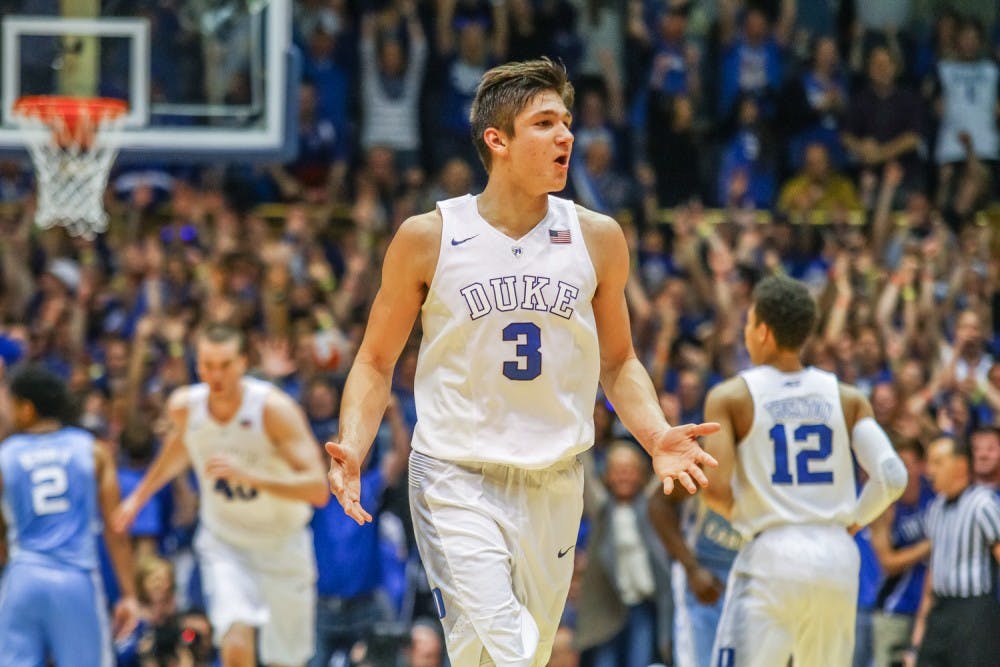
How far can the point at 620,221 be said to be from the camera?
46.4 ft

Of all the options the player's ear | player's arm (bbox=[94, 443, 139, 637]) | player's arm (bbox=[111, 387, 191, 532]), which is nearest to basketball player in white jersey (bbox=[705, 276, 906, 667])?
the player's ear

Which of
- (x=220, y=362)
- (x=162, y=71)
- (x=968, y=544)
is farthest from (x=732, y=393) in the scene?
(x=162, y=71)

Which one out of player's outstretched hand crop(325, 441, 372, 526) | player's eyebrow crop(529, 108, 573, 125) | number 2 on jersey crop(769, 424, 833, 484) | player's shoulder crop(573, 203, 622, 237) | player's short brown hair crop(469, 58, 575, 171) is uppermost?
player's short brown hair crop(469, 58, 575, 171)

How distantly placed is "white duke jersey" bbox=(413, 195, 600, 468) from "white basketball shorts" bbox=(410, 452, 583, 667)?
0.09 metres

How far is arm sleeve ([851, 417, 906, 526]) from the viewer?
660 centimetres

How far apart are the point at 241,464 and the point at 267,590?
752 mm

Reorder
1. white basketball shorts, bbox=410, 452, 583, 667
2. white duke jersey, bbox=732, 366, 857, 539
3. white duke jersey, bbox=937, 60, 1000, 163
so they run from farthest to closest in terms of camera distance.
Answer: white duke jersey, bbox=937, 60, 1000, 163 → white duke jersey, bbox=732, 366, 857, 539 → white basketball shorts, bbox=410, 452, 583, 667

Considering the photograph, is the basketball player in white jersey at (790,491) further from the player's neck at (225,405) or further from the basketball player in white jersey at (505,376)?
the player's neck at (225,405)

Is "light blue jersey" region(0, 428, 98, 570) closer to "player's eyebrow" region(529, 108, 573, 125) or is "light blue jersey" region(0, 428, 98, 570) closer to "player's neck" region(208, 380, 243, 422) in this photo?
"player's neck" region(208, 380, 243, 422)

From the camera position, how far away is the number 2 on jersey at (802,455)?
6.60 m

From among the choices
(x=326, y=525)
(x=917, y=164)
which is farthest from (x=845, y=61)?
(x=326, y=525)

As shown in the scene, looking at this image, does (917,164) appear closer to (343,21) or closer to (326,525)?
(343,21)

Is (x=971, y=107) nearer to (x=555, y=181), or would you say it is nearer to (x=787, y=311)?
(x=787, y=311)

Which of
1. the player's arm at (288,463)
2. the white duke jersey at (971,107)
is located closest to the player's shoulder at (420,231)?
the player's arm at (288,463)
